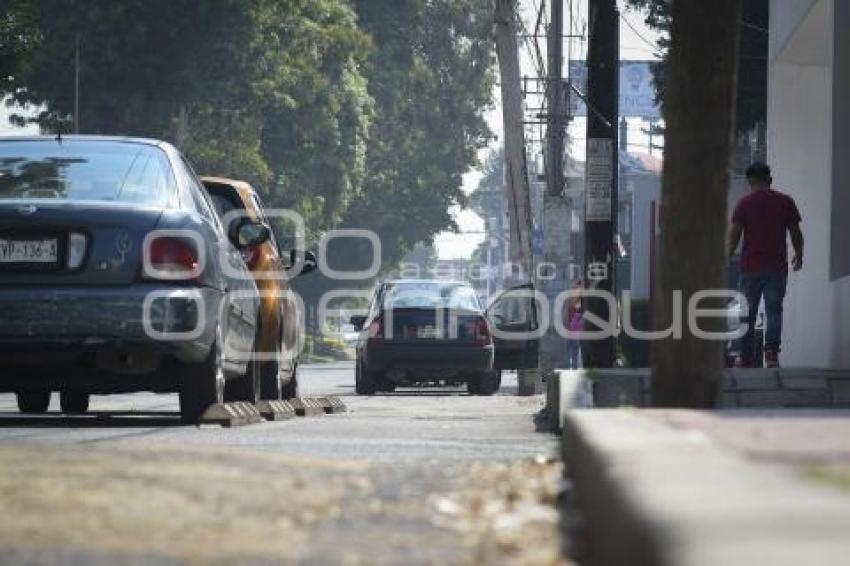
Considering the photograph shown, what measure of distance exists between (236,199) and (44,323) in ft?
14.2

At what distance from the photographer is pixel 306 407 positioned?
15.4 meters

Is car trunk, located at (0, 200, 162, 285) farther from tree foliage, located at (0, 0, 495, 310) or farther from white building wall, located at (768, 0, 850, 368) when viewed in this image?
tree foliage, located at (0, 0, 495, 310)

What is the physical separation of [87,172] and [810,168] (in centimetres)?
841

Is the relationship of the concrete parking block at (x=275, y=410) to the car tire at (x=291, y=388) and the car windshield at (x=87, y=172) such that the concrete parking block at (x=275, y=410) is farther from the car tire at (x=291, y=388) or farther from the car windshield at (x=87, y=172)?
the car windshield at (x=87, y=172)

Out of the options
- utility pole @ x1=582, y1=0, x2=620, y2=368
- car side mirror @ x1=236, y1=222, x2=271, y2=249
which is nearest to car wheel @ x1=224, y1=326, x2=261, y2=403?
car side mirror @ x1=236, y1=222, x2=271, y2=249

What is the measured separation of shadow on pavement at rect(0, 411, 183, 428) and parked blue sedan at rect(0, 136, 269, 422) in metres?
0.22

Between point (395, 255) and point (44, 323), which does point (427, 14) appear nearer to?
point (395, 255)

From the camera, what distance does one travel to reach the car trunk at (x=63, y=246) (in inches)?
442

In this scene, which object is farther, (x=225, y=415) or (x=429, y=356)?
(x=429, y=356)

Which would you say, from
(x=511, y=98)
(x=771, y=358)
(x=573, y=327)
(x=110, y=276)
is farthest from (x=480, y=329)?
(x=511, y=98)

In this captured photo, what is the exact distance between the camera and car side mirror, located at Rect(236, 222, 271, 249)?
1327cm

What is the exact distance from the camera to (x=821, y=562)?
2.96 metres

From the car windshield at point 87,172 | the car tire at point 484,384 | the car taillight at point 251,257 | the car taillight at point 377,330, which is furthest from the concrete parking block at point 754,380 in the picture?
the car tire at point 484,384

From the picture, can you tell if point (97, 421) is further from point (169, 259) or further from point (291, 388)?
point (291, 388)
